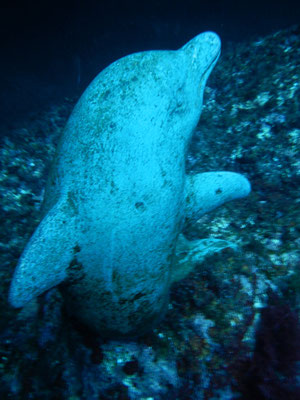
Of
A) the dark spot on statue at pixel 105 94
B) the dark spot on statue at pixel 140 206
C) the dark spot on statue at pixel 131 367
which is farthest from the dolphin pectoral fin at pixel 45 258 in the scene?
the dark spot on statue at pixel 131 367

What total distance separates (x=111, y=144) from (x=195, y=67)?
38.7 inches

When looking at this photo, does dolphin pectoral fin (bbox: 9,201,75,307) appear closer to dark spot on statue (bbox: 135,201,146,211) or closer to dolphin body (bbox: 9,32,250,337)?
dolphin body (bbox: 9,32,250,337)

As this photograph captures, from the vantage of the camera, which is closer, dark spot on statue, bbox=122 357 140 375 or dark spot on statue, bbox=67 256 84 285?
dark spot on statue, bbox=67 256 84 285

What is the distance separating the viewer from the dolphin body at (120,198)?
1.66 metres

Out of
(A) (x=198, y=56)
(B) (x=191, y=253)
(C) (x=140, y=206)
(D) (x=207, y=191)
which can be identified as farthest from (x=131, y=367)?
(A) (x=198, y=56)

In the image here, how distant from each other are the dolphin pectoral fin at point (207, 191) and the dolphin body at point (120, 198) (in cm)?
4

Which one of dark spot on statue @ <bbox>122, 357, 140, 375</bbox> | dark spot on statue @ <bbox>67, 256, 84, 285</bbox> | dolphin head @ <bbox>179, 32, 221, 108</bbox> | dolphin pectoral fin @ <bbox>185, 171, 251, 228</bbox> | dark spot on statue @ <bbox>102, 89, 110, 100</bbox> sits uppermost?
dolphin head @ <bbox>179, 32, 221, 108</bbox>

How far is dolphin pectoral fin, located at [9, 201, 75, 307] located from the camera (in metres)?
1.48

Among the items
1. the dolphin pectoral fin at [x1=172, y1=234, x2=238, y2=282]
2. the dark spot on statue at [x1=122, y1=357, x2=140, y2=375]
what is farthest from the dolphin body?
the dolphin pectoral fin at [x1=172, y1=234, x2=238, y2=282]

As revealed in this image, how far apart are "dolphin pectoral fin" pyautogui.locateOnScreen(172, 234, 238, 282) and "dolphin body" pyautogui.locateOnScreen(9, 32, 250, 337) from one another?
0.40 m

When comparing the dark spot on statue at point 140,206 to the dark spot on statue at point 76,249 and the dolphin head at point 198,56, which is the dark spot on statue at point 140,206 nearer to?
the dark spot on statue at point 76,249

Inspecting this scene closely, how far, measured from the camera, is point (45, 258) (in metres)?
1.54

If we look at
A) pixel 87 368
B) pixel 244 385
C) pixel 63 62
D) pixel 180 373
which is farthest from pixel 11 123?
pixel 244 385

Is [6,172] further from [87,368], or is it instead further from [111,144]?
[87,368]
